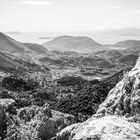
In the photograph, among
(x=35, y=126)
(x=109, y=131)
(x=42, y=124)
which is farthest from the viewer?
(x=35, y=126)

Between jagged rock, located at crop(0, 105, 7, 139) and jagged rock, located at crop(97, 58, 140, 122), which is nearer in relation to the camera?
jagged rock, located at crop(97, 58, 140, 122)

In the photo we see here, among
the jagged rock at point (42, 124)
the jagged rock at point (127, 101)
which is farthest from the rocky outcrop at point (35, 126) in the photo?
the jagged rock at point (127, 101)

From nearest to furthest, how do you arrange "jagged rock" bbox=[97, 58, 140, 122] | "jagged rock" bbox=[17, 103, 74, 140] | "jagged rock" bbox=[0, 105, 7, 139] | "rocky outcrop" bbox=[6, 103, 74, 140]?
"jagged rock" bbox=[97, 58, 140, 122] < "rocky outcrop" bbox=[6, 103, 74, 140] < "jagged rock" bbox=[17, 103, 74, 140] < "jagged rock" bbox=[0, 105, 7, 139]

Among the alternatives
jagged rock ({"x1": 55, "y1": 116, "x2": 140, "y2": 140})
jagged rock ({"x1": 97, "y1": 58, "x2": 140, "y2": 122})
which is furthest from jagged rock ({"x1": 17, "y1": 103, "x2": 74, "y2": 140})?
jagged rock ({"x1": 55, "y1": 116, "x2": 140, "y2": 140})

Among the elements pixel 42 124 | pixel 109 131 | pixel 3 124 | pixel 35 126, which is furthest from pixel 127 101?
pixel 3 124

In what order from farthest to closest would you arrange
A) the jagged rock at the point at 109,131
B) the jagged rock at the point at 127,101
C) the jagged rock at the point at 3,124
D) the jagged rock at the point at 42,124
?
the jagged rock at the point at 3,124 → the jagged rock at the point at 42,124 → the jagged rock at the point at 127,101 → the jagged rock at the point at 109,131

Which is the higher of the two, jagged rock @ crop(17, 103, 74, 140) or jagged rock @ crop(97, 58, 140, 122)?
jagged rock @ crop(97, 58, 140, 122)

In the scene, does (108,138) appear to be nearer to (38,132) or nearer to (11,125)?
(38,132)

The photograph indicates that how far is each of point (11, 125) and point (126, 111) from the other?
43.2 meters

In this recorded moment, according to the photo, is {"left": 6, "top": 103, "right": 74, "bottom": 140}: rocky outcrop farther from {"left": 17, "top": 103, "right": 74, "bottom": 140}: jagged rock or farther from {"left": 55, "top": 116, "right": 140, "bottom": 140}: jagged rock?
{"left": 55, "top": 116, "right": 140, "bottom": 140}: jagged rock

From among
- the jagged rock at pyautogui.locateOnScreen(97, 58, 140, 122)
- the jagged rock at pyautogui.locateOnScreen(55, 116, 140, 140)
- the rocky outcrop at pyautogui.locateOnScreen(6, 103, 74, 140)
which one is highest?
the jagged rock at pyautogui.locateOnScreen(55, 116, 140, 140)

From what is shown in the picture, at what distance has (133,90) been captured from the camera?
54.7 m

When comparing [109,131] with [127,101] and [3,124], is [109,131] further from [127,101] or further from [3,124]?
[3,124]

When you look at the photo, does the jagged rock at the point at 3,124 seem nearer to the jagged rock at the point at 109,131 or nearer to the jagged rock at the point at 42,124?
the jagged rock at the point at 42,124
